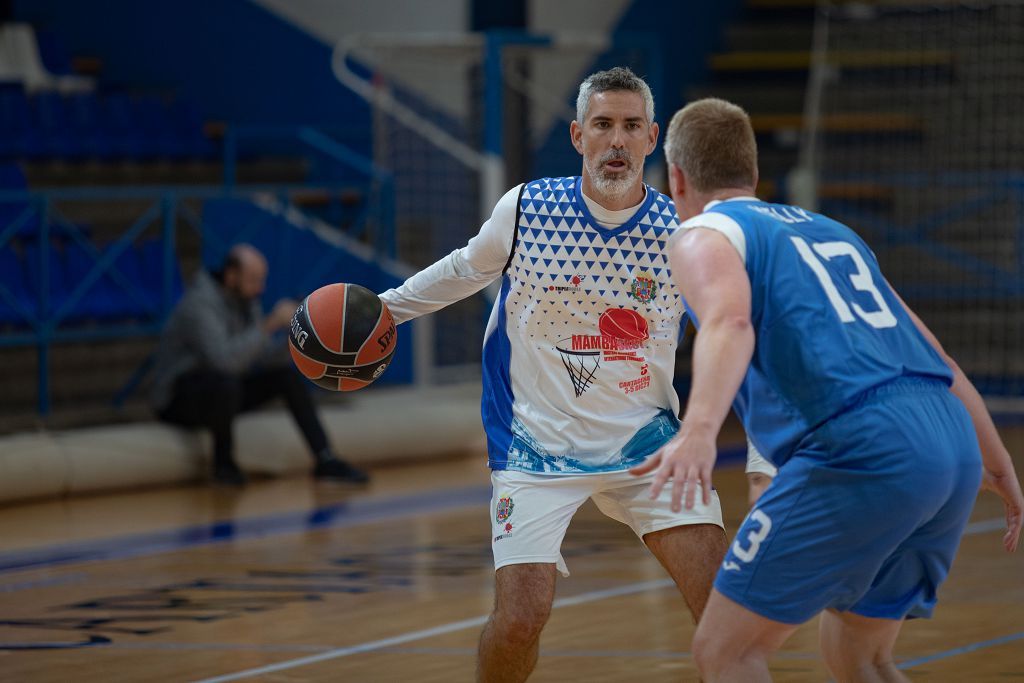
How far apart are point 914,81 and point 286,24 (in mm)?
6443

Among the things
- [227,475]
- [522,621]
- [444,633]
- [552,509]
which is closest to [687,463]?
[522,621]

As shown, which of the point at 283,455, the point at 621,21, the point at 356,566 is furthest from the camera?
the point at 621,21

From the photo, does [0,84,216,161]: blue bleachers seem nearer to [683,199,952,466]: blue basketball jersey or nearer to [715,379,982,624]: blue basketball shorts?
[683,199,952,466]: blue basketball jersey

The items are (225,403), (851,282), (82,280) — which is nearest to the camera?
(851,282)

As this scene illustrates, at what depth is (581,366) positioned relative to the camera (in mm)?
5191

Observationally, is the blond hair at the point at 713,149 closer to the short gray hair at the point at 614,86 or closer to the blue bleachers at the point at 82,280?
the short gray hair at the point at 614,86

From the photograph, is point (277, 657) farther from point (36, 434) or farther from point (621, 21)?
point (621, 21)

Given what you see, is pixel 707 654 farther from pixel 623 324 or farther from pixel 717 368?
pixel 623 324

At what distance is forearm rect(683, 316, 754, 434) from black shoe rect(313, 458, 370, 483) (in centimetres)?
744

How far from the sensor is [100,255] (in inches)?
471

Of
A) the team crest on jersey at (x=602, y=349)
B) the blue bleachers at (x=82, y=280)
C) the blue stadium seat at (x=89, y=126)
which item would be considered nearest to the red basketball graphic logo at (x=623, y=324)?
the team crest on jersey at (x=602, y=349)

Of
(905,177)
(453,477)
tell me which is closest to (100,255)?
(453,477)

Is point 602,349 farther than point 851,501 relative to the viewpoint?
Yes

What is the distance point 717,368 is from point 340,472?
24.7 ft
